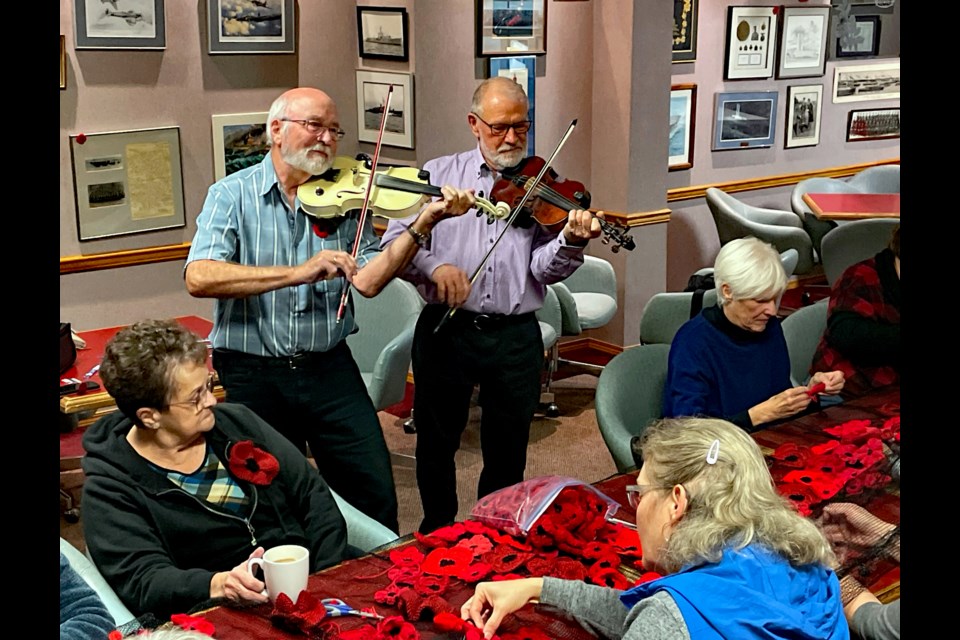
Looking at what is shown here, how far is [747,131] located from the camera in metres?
7.71

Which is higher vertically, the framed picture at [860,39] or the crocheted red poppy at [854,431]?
the framed picture at [860,39]

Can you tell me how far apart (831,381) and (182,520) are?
1.88 m

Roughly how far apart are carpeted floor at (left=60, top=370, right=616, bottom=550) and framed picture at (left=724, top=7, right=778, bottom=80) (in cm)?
301

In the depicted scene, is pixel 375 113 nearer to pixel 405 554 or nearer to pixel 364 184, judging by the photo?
pixel 364 184

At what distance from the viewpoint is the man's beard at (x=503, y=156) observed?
3426 mm

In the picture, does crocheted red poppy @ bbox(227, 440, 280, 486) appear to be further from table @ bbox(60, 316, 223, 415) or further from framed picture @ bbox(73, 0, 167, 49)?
framed picture @ bbox(73, 0, 167, 49)

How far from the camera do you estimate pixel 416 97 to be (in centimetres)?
532

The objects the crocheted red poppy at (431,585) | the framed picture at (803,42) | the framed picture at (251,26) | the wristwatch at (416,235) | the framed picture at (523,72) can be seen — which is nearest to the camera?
the crocheted red poppy at (431,585)

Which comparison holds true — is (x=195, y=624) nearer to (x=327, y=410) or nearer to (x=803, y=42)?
(x=327, y=410)

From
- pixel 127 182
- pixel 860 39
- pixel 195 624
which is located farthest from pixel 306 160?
pixel 860 39

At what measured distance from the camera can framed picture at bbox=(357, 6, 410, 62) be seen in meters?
5.27

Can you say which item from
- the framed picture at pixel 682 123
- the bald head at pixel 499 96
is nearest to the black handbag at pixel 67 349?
the bald head at pixel 499 96

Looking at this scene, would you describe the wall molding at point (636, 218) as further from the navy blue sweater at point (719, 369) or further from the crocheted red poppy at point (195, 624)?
the crocheted red poppy at point (195, 624)

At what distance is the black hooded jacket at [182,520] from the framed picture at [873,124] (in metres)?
7.06
